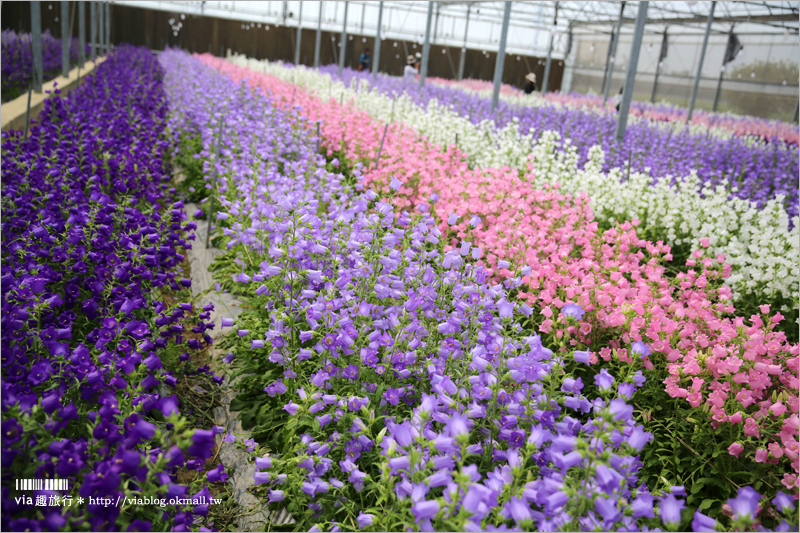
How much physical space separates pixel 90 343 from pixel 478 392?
1.66 metres

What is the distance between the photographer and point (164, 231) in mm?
2916

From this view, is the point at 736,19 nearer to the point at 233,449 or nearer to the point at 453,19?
the point at 453,19

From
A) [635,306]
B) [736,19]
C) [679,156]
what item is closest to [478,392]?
[635,306]

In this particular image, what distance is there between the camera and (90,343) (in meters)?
2.28

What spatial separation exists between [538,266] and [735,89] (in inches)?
974

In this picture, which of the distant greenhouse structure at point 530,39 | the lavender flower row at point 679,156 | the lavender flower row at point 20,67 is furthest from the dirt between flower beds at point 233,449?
the distant greenhouse structure at point 530,39

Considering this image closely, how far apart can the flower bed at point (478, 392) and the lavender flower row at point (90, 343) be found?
396 millimetres

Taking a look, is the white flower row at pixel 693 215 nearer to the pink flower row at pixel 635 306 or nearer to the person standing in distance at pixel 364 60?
the pink flower row at pixel 635 306

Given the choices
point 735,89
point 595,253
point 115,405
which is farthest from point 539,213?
point 735,89

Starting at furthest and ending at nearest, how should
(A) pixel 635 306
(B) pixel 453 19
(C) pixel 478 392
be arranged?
(B) pixel 453 19, (A) pixel 635 306, (C) pixel 478 392

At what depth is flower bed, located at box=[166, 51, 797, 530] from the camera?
4.55ft

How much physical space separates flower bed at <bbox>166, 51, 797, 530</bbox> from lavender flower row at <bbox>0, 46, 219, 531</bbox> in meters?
0.40

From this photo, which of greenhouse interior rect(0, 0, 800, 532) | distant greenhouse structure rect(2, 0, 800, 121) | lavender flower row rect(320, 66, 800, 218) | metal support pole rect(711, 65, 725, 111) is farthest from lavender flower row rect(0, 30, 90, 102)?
metal support pole rect(711, 65, 725, 111)

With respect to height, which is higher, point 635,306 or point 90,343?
point 635,306
